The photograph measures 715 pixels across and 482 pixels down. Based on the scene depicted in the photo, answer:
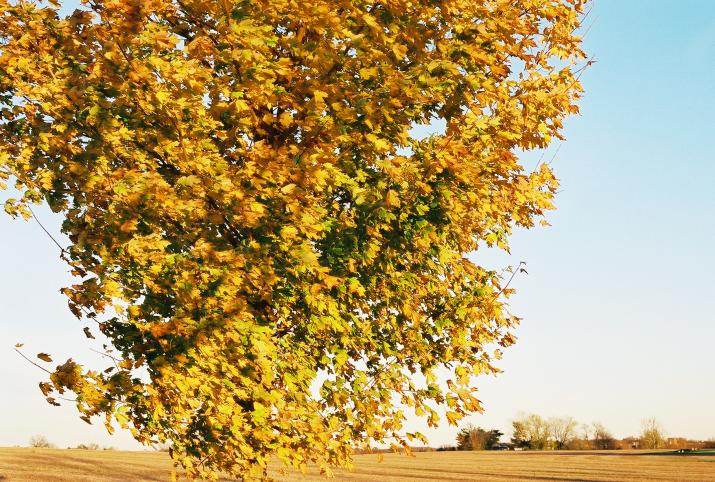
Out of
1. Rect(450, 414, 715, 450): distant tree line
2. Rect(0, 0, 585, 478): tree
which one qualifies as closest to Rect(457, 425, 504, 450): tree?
Rect(450, 414, 715, 450): distant tree line

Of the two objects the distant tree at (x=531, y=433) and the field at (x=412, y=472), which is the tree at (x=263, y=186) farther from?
the distant tree at (x=531, y=433)

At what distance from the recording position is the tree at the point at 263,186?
8.26m

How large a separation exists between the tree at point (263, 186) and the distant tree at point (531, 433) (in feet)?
263

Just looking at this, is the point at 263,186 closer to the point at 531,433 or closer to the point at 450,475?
the point at 450,475

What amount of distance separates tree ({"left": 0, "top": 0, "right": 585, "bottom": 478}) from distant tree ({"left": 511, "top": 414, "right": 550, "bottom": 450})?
80.3 m

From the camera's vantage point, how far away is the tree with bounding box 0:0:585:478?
27.1 ft

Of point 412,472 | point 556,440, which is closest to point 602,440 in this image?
point 556,440

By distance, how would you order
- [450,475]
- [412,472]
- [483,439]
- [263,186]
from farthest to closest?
[483,439]
[412,472]
[450,475]
[263,186]

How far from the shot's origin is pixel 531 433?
284ft

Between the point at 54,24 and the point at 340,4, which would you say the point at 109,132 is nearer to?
the point at 54,24

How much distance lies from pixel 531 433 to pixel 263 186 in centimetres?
8527

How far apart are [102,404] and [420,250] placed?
4764mm

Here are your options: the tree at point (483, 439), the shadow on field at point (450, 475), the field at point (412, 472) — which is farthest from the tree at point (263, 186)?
the tree at point (483, 439)

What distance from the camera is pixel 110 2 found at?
8.31 meters
